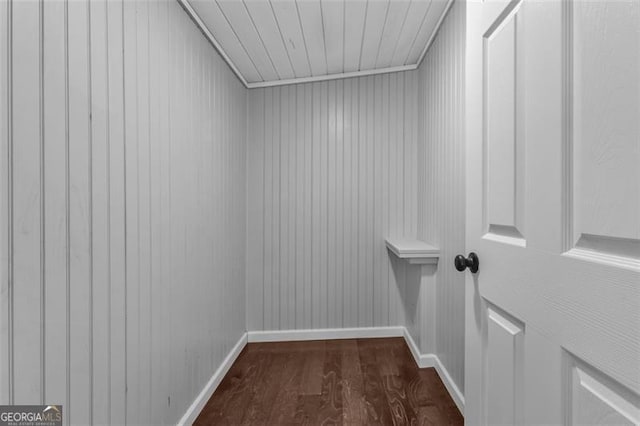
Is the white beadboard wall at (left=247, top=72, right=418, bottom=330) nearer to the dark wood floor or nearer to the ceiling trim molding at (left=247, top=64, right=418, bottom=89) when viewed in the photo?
the ceiling trim molding at (left=247, top=64, right=418, bottom=89)

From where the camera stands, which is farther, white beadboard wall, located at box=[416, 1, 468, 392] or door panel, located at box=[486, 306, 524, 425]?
white beadboard wall, located at box=[416, 1, 468, 392]

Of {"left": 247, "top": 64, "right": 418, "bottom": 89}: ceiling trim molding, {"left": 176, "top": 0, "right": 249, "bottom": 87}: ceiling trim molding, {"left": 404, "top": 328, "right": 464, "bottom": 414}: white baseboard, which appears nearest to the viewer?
{"left": 176, "top": 0, "right": 249, "bottom": 87}: ceiling trim molding

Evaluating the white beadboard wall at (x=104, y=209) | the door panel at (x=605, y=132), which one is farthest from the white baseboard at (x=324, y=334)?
the door panel at (x=605, y=132)

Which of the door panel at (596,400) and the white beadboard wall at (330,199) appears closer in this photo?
the door panel at (596,400)

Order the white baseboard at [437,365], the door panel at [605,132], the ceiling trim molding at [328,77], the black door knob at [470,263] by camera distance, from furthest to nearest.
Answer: the ceiling trim molding at [328,77]
the white baseboard at [437,365]
the black door knob at [470,263]
the door panel at [605,132]

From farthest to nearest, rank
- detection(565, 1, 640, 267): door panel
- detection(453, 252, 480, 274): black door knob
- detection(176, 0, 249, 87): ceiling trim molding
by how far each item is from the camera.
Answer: detection(176, 0, 249, 87): ceiling trim molding < detection(453, 252, 480, 274): black door knob < detection(565, 1, 640, 267): door panel

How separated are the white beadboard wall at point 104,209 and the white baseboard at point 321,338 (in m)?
0.08

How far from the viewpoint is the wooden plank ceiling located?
1.59 m

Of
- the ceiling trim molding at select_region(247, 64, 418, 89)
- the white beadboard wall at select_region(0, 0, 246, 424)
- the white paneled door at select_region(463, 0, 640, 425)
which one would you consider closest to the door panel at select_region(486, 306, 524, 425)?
the white paneled door at select_region(463, 0, 640, 425)

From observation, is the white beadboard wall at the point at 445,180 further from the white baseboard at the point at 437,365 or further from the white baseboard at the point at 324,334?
the white baseboard at the point at 324,334
